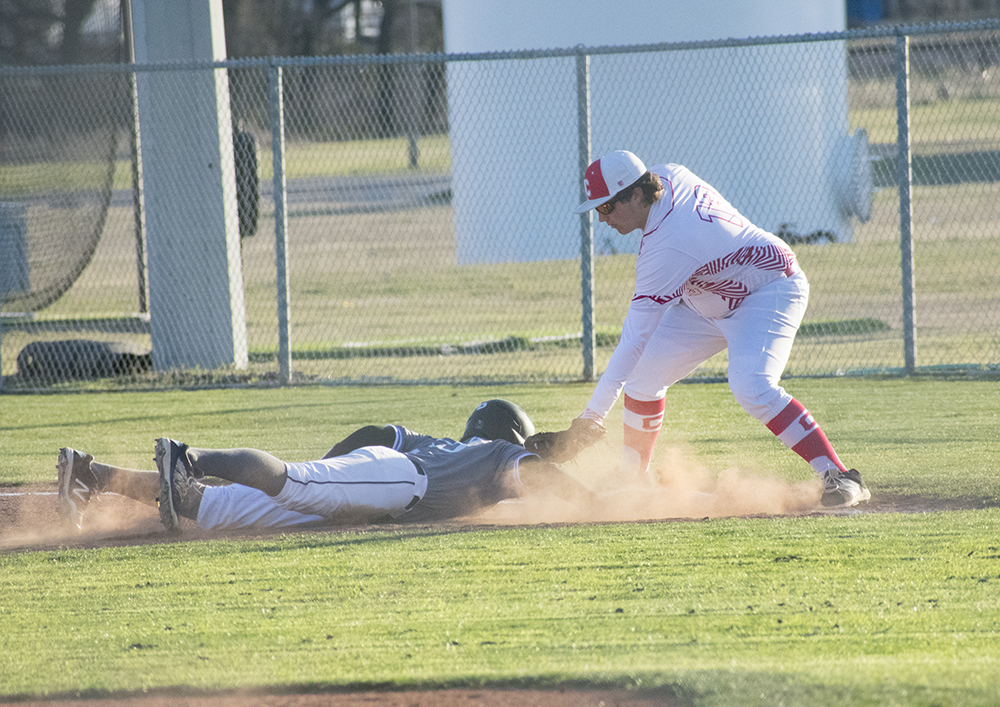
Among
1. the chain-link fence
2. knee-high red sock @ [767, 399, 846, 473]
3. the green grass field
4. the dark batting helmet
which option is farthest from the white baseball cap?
the chain-link fence

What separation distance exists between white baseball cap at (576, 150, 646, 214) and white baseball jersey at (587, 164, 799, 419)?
0.70 feet

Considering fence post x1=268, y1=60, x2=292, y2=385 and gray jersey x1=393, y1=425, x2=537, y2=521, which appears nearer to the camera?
gray jersey x1=393, y1=425, x2=537, y2=521

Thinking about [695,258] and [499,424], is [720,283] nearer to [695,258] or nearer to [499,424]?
[695,258]

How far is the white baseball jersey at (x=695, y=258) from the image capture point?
5195 millimetres

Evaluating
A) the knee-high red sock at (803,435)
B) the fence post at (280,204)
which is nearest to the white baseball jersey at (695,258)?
the knee-high red sock at (803,435)

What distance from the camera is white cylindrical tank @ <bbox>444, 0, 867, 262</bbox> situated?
1623cm

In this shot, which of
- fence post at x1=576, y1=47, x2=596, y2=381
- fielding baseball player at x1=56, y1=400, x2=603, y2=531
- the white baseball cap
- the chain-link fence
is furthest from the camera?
the chain-link fence

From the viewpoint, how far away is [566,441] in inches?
208

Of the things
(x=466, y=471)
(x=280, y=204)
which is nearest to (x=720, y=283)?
(x=466, y=471)

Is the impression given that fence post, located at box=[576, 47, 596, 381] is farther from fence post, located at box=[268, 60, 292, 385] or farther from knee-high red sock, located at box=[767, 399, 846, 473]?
knee-high red sock, located at box=[767, 399, 846, 473]

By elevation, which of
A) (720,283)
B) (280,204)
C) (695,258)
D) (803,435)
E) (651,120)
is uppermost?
(651,120)

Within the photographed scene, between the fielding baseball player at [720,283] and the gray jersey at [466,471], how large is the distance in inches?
18.8

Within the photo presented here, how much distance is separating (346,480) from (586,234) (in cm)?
441

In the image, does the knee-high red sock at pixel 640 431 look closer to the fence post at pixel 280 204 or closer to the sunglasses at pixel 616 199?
the sunglasses at pixel 616 199
